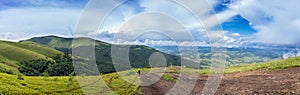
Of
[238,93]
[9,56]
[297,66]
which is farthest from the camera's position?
[9,56]

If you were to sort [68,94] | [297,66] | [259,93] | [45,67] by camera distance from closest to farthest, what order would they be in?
1. [259,93]
2. [68,94]
3. [297,66]
4. [45,67]

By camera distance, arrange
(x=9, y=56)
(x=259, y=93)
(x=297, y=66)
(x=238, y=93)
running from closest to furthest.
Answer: (x=259, y=93) → (x=238, y=93) → (x=297, y=66) → (x=9, y=56)

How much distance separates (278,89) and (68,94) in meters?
20.9

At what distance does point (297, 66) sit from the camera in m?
45.5

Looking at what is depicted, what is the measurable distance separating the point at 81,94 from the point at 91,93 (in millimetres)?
1382

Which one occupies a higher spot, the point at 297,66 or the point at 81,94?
the point at 297,66

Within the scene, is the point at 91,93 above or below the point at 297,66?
below

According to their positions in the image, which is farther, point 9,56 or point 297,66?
point 9,56

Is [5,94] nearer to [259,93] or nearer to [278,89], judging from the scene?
[259,93]

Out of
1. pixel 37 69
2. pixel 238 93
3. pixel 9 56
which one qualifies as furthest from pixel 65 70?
pixel 238 93

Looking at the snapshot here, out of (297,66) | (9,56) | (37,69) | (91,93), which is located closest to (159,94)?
(91,93)

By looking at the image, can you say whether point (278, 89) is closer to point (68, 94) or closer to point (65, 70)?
point (68, 94)

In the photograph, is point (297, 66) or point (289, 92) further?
point (297, 66)

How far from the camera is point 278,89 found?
94.1 feet
